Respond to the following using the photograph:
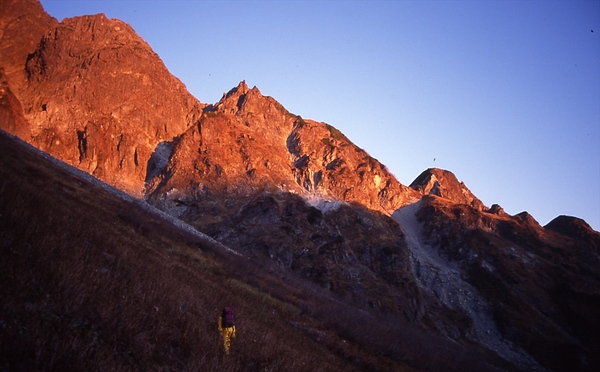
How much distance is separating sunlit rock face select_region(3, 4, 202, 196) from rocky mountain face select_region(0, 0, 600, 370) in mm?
369

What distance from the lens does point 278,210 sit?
269 feet

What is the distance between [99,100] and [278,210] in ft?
194

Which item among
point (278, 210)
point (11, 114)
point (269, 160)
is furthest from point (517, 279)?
point (11, 114)

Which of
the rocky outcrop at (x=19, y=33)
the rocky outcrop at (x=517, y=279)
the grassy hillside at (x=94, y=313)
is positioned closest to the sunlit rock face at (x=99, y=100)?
the rocky outcrop at (x=19, y=33)

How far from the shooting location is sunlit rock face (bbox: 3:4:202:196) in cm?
7850

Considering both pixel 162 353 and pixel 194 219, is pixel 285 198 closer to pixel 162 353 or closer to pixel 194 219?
pixel 194 219

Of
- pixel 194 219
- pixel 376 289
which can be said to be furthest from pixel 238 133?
pixel 376 289

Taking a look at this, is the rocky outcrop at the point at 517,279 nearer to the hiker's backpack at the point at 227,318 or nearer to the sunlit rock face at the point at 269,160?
the sunlit rock face at the point at 269,160

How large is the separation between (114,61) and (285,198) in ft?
223

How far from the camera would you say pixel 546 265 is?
104 meters

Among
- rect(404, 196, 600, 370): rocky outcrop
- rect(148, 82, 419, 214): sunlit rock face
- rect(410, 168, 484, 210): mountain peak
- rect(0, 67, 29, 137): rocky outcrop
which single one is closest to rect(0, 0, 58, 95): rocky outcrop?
rect(0, 67, 29, 137): rocky outcrop

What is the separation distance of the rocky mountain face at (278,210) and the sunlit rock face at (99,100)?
0.37m

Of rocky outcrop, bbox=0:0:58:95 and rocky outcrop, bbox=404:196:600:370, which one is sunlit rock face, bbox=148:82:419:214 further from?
rocky outcrop, bbox=0:0:58:95

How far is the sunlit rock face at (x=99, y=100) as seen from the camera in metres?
78.5
